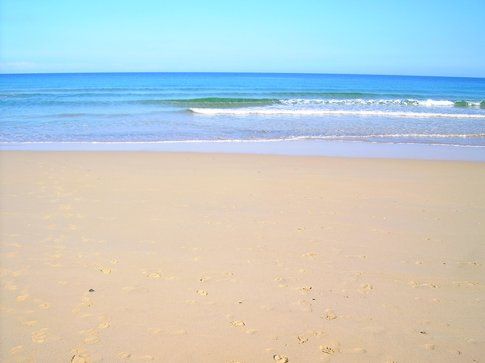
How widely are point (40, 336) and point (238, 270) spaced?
6.83ft

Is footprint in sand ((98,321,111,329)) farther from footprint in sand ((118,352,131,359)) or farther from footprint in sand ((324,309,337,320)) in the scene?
footprint in sand ((324,309,337,320))

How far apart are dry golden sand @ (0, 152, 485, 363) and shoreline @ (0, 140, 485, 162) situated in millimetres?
3607

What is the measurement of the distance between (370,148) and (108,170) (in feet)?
28.7

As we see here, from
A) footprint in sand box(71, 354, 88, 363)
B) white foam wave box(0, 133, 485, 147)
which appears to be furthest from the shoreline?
footprint in sand box(71, 354, 88, 363)

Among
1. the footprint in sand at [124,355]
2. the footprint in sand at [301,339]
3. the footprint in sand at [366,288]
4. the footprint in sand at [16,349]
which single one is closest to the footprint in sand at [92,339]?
the footprint in sand at [124,355]

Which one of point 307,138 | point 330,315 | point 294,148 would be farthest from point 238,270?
point 307,138

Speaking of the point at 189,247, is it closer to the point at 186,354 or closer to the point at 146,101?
the point at 186,354

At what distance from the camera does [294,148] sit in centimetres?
1236

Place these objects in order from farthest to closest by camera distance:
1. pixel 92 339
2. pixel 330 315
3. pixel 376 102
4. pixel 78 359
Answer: pixel 376 102 < pixel 330 315 < pixel 92 339 < pixel 78 359

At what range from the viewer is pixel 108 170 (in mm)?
8727

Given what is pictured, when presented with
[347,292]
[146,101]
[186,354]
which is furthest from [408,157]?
[146,101]

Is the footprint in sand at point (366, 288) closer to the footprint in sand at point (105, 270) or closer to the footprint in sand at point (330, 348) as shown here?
the footprint in sand at point (330, 348)

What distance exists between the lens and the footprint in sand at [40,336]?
3102 millimetres

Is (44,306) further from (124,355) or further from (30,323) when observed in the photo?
(124,355)
